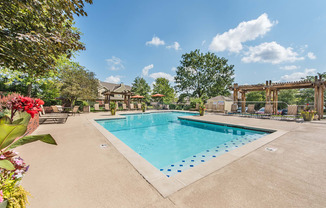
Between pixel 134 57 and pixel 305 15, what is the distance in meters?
20.6

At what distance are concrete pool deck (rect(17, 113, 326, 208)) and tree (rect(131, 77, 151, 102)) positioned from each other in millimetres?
31992

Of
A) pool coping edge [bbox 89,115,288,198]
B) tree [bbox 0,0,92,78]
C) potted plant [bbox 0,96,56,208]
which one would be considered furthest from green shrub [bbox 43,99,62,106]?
potted plant [bbox 0,96,56,208]

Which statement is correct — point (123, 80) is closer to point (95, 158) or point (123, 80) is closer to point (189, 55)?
point (189, 55)

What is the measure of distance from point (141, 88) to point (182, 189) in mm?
35039

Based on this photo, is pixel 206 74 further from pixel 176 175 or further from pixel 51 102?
pixel 176 175

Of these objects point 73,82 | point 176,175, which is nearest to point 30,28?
point 176,175

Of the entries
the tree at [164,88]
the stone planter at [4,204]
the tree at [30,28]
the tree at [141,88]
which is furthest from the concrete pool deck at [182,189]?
the tree at [164,88]

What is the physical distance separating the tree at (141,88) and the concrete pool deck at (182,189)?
32.0 meters

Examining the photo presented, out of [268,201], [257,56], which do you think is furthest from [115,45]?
[257,56]

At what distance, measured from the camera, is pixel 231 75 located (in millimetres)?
27156

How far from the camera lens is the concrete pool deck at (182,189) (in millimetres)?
1768

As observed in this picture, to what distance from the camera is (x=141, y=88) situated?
1417 inches

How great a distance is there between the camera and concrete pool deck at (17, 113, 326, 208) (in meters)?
1.77

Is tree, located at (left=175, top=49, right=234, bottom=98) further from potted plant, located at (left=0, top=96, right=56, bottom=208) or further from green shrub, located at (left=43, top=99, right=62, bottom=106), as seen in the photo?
potted plant, located at (left=0, top=96, right=56, bottom=208)
